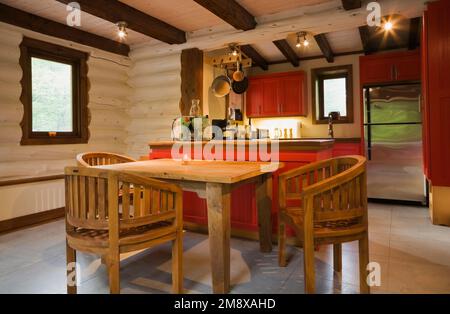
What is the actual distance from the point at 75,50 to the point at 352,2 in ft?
11.5

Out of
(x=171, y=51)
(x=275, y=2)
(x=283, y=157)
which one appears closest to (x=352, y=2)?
(x=275, y=2)

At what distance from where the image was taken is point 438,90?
3.29m

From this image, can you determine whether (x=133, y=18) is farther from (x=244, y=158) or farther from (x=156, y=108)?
(x=244, y=158)

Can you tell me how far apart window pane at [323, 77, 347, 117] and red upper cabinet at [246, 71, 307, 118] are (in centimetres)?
44

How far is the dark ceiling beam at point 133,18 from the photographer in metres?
3.29

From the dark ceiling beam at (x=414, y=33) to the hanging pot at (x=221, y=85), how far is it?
2705 mm

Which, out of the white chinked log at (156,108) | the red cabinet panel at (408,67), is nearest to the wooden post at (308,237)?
the white chinked log at (156,108)

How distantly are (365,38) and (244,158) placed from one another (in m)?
3.24

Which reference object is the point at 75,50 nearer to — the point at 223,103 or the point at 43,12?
the point at 43,12

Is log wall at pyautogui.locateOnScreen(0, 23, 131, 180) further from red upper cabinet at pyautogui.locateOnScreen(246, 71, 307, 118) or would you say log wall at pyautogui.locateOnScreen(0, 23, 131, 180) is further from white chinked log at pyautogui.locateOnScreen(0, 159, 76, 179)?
red upper cabinet at pyautogui.locateOnScreen(246, 71, 307, 118)

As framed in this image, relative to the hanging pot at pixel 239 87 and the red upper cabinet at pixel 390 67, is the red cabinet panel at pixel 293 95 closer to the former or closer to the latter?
the hanging pot at pixel 239 87

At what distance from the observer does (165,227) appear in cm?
181

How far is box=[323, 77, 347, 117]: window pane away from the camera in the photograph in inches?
233

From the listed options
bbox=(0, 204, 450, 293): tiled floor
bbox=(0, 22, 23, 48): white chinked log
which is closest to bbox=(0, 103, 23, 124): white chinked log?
bbox=(0, 22, 23, 48): white chinked log
